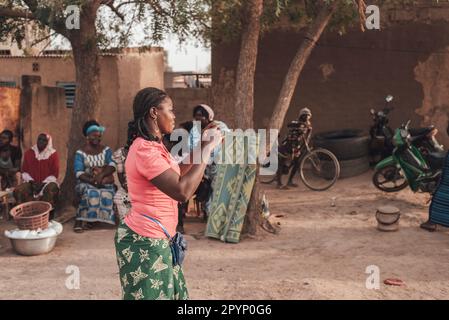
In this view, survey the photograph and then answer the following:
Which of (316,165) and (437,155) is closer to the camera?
(437,155)

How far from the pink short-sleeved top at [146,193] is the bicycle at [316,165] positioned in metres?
6.34

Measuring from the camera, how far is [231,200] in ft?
21.4

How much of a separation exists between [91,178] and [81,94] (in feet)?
4.54

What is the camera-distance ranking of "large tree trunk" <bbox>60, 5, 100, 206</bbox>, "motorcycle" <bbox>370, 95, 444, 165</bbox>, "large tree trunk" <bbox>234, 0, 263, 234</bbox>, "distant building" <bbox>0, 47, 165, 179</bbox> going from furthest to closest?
"distant building" <bbox>0, 47, 165, 179</bbox> → "motorcycle" <bbox>370, 95, 444, 165</bbox> → "large tree trunk" <bbox>60, 5, 100, 206</bbox> → "large tree trunk" <bbox>234, 0, 263, 234</bbox>

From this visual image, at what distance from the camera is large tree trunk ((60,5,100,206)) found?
25.2ft

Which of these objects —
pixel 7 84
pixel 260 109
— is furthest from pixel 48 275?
pixel 7 84

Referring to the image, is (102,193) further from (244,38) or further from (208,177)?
(244,38)

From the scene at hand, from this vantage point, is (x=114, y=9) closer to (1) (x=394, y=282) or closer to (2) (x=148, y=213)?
(1) (x=394, y=282)

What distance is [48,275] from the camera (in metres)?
5.26

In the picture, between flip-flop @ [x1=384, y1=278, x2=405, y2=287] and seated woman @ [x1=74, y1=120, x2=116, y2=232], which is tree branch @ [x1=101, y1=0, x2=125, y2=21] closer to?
seated woman @ [x1=74, y1=120, x2=116, y2=232]

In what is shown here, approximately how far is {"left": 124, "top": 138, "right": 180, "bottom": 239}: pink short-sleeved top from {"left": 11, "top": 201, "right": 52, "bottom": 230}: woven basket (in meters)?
3.48

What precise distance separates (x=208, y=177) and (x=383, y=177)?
2.99 metres

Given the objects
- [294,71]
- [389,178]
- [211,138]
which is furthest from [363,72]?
[211,138]

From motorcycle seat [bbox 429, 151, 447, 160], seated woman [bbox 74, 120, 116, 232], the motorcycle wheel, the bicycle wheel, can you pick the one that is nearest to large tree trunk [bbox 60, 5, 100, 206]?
seated woman [bbox 74, 120, 116, 232]
